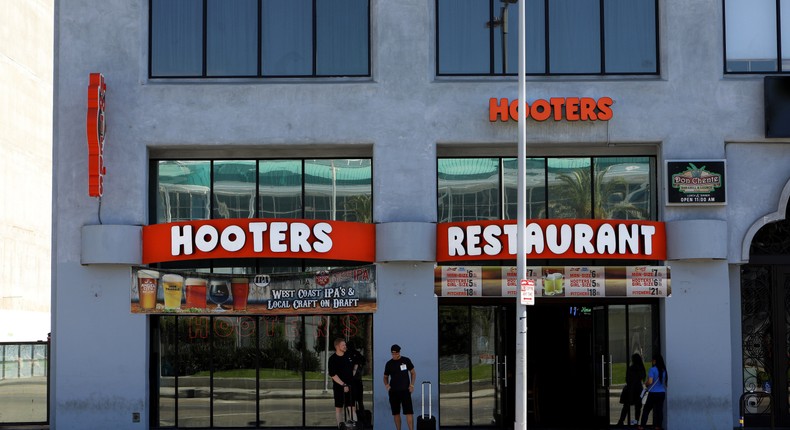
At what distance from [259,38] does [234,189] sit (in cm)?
343

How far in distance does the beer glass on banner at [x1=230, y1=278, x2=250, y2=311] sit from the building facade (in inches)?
1.9

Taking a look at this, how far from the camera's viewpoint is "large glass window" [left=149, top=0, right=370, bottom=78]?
948 inches

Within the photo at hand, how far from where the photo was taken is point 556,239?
75.3 feet

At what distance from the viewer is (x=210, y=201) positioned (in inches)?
947

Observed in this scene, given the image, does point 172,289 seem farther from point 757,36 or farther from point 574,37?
point 757,36

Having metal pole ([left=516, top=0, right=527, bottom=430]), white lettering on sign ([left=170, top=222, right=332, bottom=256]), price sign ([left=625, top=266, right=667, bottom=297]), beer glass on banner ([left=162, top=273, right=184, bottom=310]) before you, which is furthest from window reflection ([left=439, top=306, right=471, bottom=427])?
beer glass on banner ([left=162, top=273, right=184, bottom=310])

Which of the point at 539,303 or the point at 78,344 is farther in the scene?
the point at 539,303

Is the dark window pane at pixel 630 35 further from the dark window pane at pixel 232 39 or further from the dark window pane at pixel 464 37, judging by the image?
the dark window pane at pixel 232 39

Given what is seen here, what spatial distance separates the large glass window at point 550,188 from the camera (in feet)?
78.7

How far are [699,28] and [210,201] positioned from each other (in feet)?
37.8

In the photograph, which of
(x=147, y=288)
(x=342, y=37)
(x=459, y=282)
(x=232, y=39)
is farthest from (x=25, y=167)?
(x=459, y=282)

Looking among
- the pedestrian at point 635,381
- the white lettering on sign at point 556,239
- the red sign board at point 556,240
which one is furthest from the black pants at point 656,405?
the white lettering on sign at point 556,239

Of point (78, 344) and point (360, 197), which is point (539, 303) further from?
point (78, 344)

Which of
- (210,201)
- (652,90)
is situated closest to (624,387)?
(652,90)
